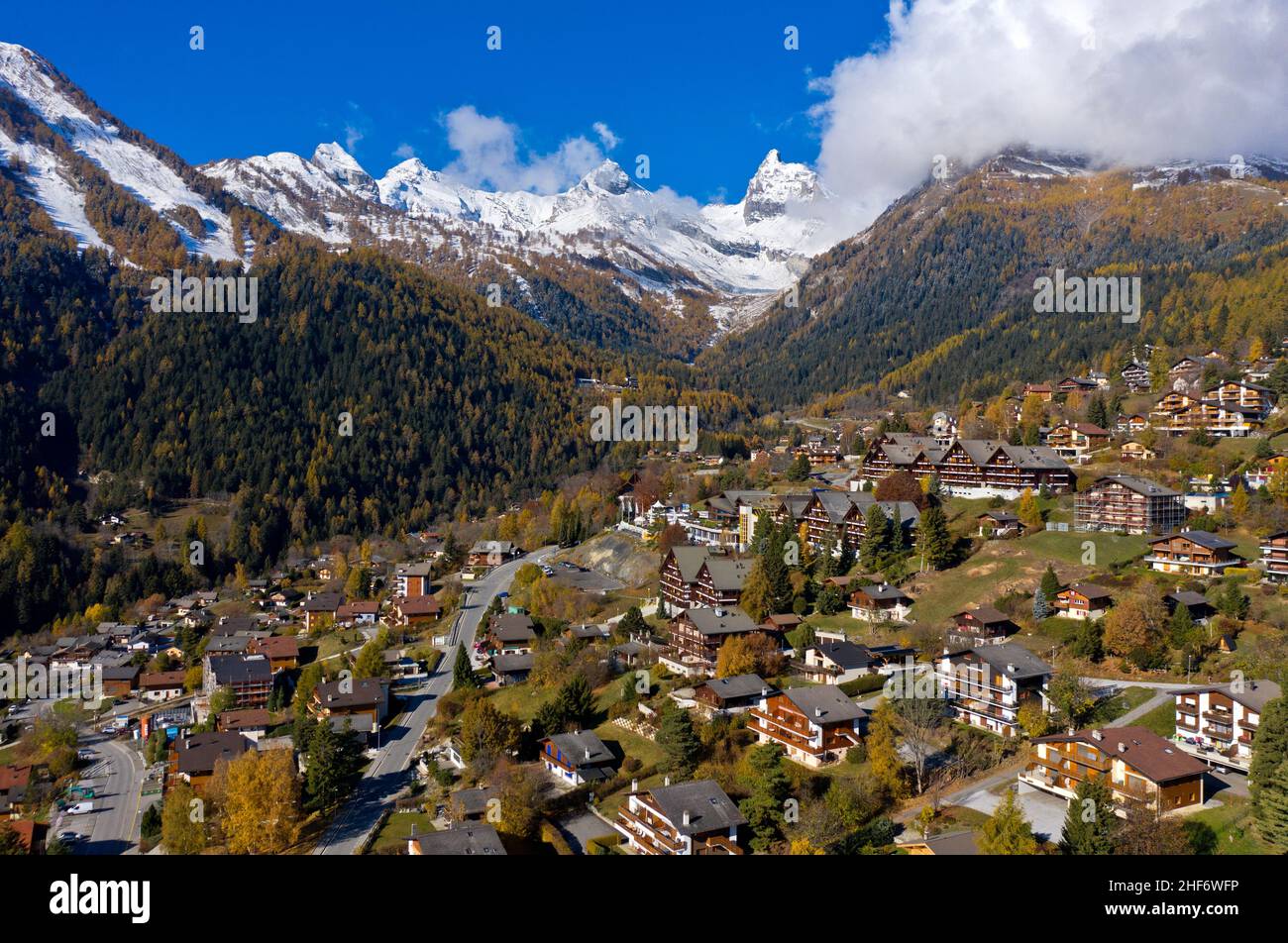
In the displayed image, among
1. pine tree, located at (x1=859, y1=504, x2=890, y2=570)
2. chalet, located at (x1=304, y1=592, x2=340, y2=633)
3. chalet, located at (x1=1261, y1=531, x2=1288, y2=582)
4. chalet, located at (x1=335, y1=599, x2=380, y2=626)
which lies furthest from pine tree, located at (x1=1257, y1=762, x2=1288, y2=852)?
chalet, located at (x1=304, y1=592, x2=340, y2=633)

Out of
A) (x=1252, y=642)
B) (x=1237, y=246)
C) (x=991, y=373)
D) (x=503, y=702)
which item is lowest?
(x=503, y=702)

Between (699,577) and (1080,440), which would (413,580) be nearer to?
(699,577)

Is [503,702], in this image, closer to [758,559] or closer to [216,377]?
[758,559]

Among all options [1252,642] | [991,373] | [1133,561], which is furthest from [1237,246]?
[1252,642]

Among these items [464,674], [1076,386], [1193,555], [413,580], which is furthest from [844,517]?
[1076,386]

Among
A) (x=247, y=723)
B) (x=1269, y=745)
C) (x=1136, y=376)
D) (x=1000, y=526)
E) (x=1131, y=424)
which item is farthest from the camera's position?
(x=1136, y=376)

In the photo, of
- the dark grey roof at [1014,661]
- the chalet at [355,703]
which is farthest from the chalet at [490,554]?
the dark grey roof at [1014,661]

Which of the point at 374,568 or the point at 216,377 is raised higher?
the point at 216,377
